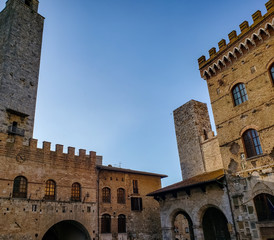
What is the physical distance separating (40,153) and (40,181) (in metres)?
2.02

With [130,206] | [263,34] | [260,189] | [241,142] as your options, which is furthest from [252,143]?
[130,206]

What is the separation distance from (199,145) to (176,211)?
769 cm

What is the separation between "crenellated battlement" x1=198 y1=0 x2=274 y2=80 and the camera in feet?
42.0

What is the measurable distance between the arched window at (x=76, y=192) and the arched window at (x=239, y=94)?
13.1 m

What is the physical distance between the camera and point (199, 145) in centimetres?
2288

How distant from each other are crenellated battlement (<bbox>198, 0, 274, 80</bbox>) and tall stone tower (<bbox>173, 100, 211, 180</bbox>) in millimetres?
7967

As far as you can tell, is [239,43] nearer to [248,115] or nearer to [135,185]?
[248,115]

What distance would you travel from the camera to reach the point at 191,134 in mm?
23891

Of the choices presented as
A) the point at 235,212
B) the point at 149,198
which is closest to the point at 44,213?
the point at 149,198

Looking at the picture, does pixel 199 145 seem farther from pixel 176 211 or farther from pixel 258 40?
pixel 258 40

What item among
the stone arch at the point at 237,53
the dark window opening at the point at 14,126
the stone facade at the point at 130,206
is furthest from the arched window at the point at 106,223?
the stone arch at the point at 237,53

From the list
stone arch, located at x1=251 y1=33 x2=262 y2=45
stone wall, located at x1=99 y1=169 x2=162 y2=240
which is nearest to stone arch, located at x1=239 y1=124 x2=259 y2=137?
stone arch, located at x1=251 y1=33 x2=262 y2=45

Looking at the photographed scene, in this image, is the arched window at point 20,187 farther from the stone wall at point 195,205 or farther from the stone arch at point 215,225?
the stone arch at point 215,225

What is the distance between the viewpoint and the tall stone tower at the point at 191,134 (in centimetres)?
2303
